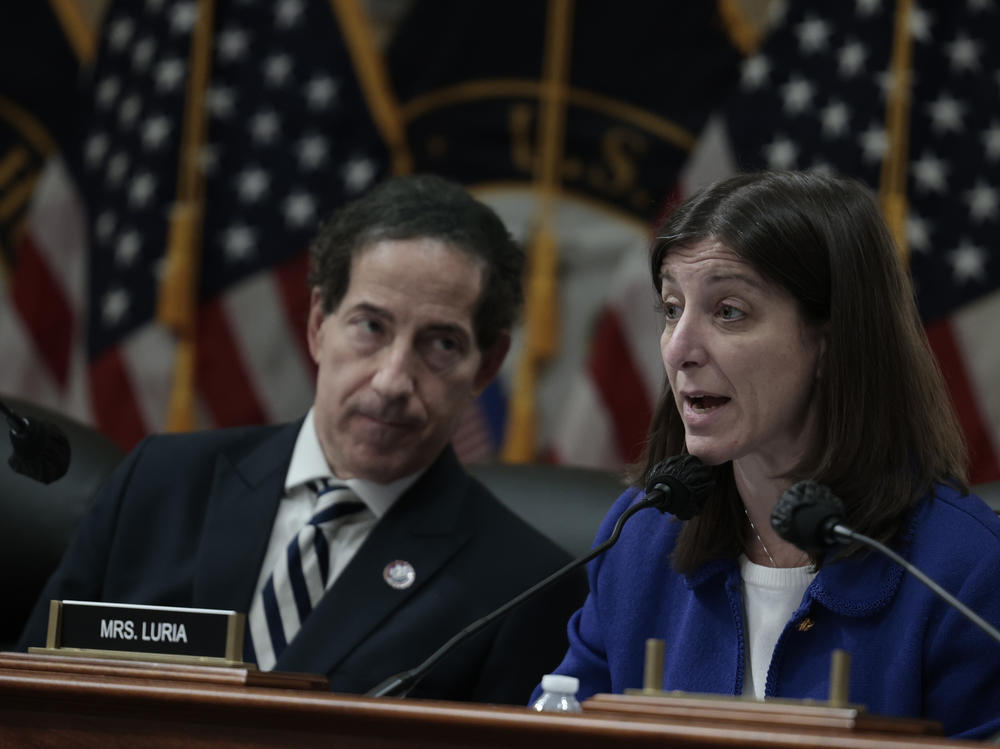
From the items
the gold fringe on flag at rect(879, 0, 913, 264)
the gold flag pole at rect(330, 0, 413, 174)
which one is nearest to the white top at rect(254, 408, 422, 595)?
the gold fringe on flag at rect(879, 0, 913, 264)

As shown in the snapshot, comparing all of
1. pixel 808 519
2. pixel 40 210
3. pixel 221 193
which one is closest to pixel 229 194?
pixel 221 193

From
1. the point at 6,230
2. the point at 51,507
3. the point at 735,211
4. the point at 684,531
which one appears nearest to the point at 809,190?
the point at 735,211

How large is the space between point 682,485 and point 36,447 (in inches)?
32.5

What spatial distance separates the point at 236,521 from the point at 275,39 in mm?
2651

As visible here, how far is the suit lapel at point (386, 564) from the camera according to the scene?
2.42m

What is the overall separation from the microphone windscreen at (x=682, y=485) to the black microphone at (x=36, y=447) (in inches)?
30.3

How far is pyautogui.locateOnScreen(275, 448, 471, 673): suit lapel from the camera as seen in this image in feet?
7.93

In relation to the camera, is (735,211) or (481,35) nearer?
(735,211)

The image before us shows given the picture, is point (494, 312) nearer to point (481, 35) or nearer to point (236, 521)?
point (236, 521)

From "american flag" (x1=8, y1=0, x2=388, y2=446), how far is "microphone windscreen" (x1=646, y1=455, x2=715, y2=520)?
116 inches

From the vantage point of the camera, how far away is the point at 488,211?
109 inches

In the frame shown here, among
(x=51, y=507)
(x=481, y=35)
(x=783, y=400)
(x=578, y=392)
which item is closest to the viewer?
(x=783, y=400)

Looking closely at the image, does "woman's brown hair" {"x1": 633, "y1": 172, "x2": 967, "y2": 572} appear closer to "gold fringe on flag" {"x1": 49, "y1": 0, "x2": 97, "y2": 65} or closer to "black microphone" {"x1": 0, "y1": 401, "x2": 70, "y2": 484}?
"black microphone" {"x1": 0, "y1": 401, "x2": 70, "y2": 484}

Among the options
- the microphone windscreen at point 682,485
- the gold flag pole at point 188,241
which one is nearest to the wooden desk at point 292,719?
the microphone windscreen at point 682,485
